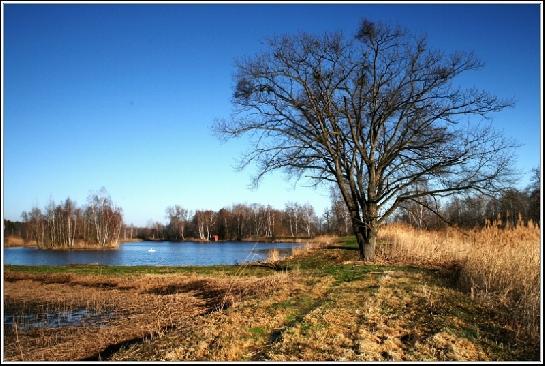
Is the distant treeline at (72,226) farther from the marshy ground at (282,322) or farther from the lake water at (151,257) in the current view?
the marshy ground at (282,322)

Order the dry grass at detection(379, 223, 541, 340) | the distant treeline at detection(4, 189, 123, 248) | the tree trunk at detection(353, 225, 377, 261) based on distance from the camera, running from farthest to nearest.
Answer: the distant treeline at detection(4, 189, 123, 248) < the tree trunk at detection(353, 225, 377, 261) < the dry grass at detection(379, 223, 541, 340)

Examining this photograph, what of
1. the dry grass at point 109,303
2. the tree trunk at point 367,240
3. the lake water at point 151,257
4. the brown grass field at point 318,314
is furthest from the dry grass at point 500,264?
the lake water at point 151,257

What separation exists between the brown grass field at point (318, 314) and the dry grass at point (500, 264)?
30 mm

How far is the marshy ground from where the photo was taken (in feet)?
16.9

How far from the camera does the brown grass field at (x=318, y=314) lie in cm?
519

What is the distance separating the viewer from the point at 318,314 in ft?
21.9

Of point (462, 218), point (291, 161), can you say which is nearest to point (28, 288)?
point (291, 161)

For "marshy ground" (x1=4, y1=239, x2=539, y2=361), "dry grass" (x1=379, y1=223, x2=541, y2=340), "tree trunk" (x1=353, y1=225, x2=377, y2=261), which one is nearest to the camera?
"marshy ground" (x1=4, y1=239, x2=539, y2=361)

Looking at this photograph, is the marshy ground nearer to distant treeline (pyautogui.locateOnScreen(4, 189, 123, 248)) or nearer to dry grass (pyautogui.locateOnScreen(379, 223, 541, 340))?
dry grass (pyautogui.locateOnScreen(379, 223, 541, 340))

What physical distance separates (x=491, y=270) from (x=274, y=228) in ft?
256

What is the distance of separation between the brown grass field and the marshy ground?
2 centimetres

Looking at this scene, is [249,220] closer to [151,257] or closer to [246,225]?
[246,225]

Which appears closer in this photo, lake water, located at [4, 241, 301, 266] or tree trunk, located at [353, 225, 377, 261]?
tree trunk, located at [353, 225, 377, 261]

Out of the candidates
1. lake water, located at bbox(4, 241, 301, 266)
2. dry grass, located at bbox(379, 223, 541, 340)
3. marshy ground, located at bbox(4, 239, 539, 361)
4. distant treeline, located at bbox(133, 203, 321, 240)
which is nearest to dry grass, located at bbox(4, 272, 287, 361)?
marshy ground, located at bbox(4, 239, 539, 361)
